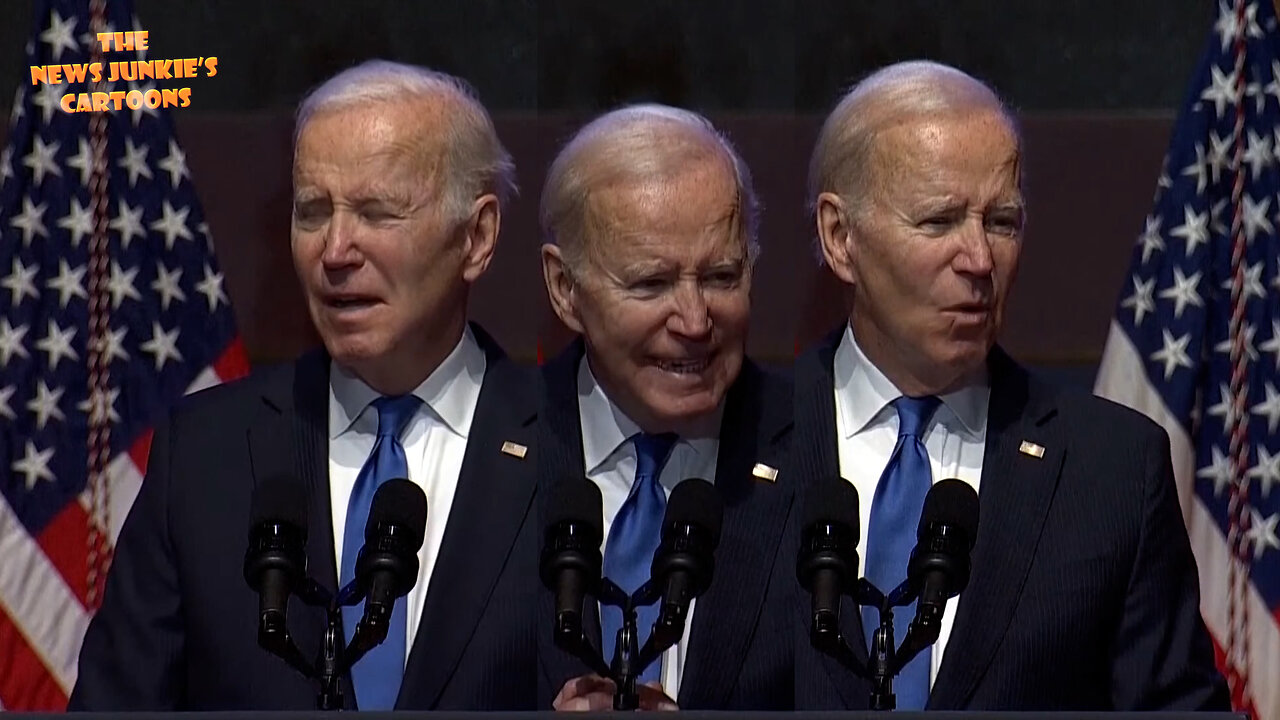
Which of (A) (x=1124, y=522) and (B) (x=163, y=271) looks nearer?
(A) (x=1124, y=522)

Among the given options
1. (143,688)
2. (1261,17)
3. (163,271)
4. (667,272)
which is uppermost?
(1261,17)

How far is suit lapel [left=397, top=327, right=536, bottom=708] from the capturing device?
2.71 m

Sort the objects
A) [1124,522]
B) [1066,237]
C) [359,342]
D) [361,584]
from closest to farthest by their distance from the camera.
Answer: [361,584], [1124,522], [359,342], [1066,237]

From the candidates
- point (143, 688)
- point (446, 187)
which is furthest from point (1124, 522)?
point (143, 688)

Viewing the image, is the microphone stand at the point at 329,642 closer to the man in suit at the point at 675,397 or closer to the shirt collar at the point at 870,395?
the man in suit at the point at 675,397

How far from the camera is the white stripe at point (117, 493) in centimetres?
336

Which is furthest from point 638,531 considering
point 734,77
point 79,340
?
point 79,340

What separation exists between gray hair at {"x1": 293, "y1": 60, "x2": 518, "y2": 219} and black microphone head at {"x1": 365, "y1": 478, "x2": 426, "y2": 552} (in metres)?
0.88

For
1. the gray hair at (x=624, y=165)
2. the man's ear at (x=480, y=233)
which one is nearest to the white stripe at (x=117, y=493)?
the man's ear at (x=480, y=233)

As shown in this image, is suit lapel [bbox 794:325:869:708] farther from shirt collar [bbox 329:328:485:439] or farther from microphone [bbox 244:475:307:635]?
microphone [bbox 244:475:307:635]

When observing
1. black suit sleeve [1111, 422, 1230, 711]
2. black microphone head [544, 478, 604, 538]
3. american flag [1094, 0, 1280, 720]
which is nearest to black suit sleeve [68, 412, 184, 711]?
black microphone head [544, 478, 604, 538]

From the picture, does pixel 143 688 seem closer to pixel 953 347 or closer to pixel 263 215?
pixel 263 215

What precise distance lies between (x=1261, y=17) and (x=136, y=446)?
215cm

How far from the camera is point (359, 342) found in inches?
113
